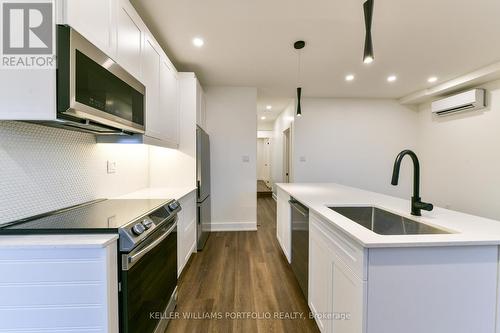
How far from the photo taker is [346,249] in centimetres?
117

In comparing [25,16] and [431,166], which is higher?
[25,16]

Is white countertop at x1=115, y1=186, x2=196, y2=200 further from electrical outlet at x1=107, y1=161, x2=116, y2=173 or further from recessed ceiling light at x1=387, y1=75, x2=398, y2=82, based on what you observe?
recessed ceiling light at x1=387, y1=75, x2=398, y2=82

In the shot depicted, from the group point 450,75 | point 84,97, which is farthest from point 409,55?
point 84,97

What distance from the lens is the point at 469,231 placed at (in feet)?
3.67

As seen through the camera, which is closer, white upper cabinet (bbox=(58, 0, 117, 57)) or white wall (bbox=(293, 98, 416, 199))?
white upper cabinet (bbox=(58, 0, 117, 57))

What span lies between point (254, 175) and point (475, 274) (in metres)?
3.19

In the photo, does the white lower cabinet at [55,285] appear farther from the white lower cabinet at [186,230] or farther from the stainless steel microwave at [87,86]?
the white lower cabinet at [186,230]

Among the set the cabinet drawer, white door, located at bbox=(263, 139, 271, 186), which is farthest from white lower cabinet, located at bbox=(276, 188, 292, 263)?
white door, located at bbox=(263, 139, 271, 186)

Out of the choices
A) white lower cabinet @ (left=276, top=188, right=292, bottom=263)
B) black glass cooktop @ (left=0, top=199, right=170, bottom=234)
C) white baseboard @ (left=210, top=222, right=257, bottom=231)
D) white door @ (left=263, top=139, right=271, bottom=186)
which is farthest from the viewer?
white door @ (left=263, top=139, right=271, bottom=186)

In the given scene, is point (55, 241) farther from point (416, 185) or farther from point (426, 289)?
point (416, 185)

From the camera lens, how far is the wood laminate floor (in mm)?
1747

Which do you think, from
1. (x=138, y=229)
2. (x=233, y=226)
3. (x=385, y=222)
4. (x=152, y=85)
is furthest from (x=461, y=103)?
(x=138, y=229)

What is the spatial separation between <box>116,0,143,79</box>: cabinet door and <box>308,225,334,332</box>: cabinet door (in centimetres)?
182

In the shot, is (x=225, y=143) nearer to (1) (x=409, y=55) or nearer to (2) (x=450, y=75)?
(1) (x=409, y=55)
